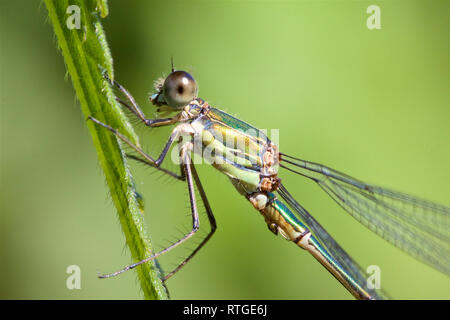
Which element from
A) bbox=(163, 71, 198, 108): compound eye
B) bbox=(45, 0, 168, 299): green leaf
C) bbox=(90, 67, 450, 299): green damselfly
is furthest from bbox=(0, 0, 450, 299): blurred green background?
bbox=(45, 0, 168, 299): green leaf

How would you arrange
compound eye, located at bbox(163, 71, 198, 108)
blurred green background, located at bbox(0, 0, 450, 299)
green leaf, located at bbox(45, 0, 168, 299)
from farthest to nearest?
blurred green background, located at bbox(0, 0, 450, 299), compound eye, located at bbox(163, 71, 198, 108), green leaf, located at bbox(45, 0, 168, 299)

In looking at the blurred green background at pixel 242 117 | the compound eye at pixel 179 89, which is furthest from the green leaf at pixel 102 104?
the blurred green background at pixel 242 117

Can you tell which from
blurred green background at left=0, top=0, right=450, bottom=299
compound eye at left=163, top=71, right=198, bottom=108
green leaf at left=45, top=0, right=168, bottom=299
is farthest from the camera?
blurred green background at left=0, top=0, right=450, bottom=299

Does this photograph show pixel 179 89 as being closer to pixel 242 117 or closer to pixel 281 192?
pixel 281 192

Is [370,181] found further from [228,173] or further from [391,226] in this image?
[228,173]

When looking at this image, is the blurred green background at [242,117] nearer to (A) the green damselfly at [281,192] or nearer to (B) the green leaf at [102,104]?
(A) the green damselfly at [281,192]

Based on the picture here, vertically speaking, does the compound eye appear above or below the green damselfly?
above

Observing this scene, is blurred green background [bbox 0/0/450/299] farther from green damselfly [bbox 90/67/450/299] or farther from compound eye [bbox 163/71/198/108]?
compound eye [bbox 163/71/198/108]
